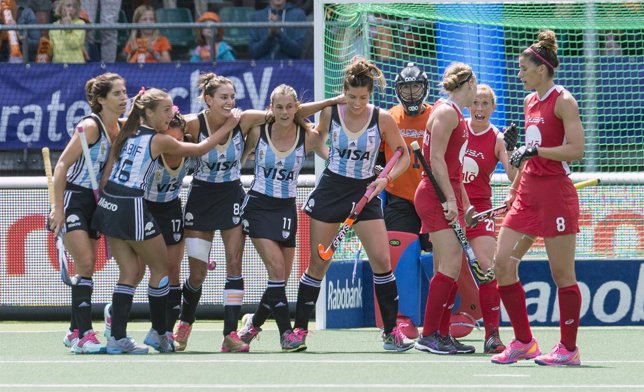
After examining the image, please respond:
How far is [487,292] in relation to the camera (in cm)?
854

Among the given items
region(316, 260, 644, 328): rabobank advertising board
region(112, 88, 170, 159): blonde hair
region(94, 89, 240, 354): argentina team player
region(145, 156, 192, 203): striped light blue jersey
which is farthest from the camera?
region(316, 260, 644, 328): rabobank advertising board

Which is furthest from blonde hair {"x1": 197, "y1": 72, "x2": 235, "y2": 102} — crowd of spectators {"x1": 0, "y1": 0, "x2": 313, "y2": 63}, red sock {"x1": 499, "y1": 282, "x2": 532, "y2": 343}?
crowd of spectators {"x1": 0, "y1": 0, "x2": 313, "y2": 63}

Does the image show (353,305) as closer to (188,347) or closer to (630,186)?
(188,347)

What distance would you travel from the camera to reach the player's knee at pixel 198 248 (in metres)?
8.73

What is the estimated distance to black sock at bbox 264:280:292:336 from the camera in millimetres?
8617

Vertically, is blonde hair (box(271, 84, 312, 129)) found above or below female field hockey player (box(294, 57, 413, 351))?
above

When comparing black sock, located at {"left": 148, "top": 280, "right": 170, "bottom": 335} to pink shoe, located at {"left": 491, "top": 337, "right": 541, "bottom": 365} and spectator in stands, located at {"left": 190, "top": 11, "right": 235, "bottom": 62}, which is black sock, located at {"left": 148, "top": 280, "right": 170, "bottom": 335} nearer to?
pink shoe, located at {"left": 491, "top": 337, "right": 541, "bottom": 365}

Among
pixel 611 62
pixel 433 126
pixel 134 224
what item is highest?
pixel 611 62

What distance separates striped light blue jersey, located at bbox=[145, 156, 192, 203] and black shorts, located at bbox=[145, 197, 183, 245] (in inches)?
1.3

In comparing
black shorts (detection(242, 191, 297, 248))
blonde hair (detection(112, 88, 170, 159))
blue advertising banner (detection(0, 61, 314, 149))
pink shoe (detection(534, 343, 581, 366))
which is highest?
blue advertising banner (detection(0, 61, 314, 149))

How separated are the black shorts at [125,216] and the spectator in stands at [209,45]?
5.75 m

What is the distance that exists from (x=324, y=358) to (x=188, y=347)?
4.57 feet

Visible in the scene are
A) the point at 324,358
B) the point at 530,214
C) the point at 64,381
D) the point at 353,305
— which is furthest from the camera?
the point at 353,305

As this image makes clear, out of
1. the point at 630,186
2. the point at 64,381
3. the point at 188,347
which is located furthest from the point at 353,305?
the point at 64,381
